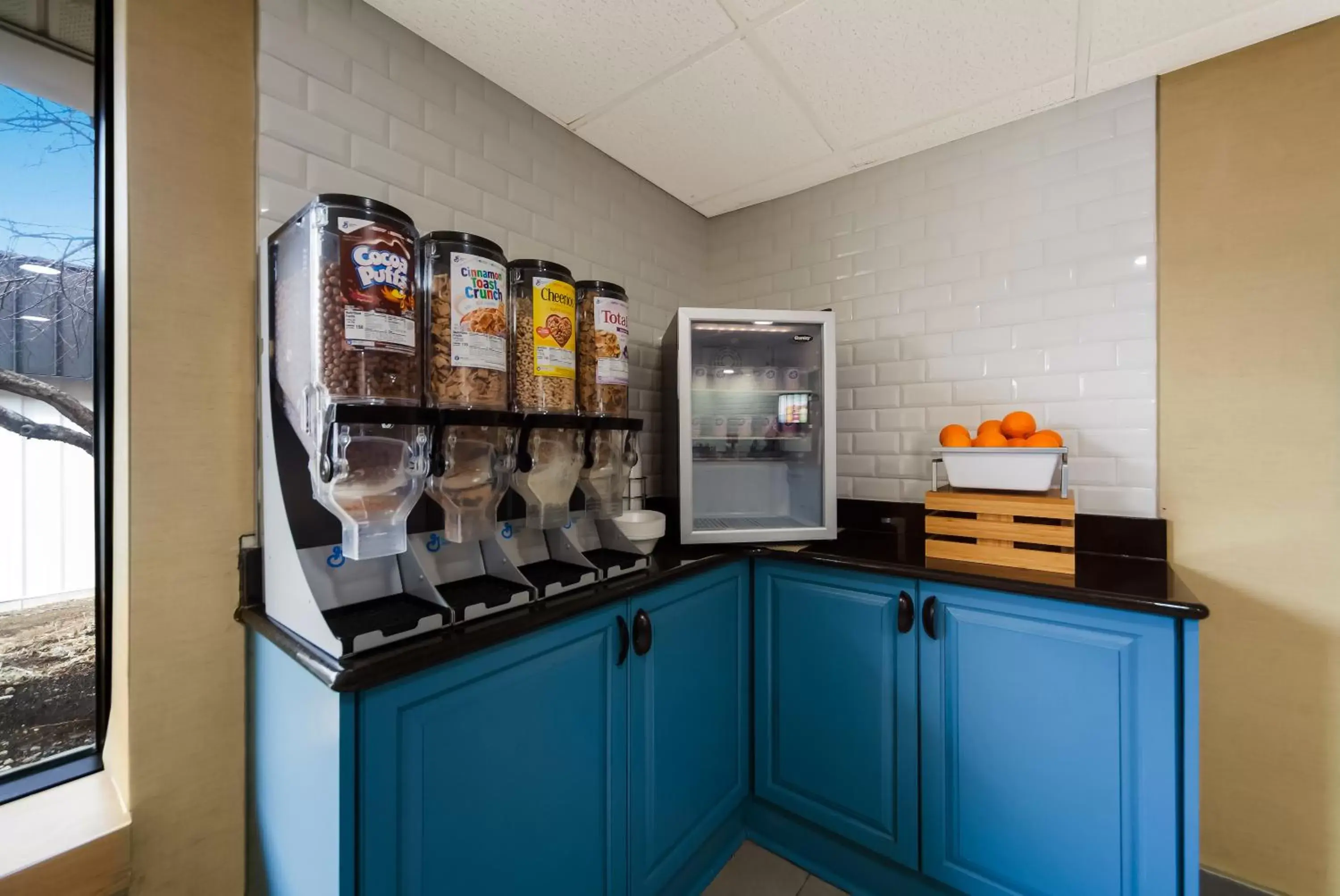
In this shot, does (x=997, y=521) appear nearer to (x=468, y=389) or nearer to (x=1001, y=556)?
(x=1001, y=556)

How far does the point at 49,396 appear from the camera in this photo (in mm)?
1059

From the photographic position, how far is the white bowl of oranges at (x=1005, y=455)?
152 centimetres

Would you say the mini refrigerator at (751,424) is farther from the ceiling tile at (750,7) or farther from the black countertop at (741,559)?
the ceiling tile at (750,7)

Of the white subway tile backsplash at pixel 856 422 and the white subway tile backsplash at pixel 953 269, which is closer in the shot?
the white subway tile backsplash at pixel 953 269

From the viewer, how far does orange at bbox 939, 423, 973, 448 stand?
170 cm

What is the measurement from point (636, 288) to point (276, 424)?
4.82ft

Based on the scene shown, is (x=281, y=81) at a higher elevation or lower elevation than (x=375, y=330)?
higher

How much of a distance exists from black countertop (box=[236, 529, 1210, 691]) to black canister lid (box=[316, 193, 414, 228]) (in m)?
0.77

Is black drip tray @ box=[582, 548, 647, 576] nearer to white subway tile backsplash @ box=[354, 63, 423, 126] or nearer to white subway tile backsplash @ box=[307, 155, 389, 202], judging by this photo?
white subway tile backsplash @ box=[307, 155, 389, 202]

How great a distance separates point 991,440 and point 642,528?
113cm

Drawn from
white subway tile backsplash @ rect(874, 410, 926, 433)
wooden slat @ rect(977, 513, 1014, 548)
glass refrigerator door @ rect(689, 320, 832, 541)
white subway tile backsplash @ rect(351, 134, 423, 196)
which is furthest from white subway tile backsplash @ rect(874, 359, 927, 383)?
white subway tile backsplash @ rect(351, 134, 423, 196)

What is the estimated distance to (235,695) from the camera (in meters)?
→ 1.12

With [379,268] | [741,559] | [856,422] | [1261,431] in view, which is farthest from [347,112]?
[1261,431]

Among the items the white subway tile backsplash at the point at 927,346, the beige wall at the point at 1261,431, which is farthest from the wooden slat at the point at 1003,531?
the white subway tile backsplash at the point at 927,346
